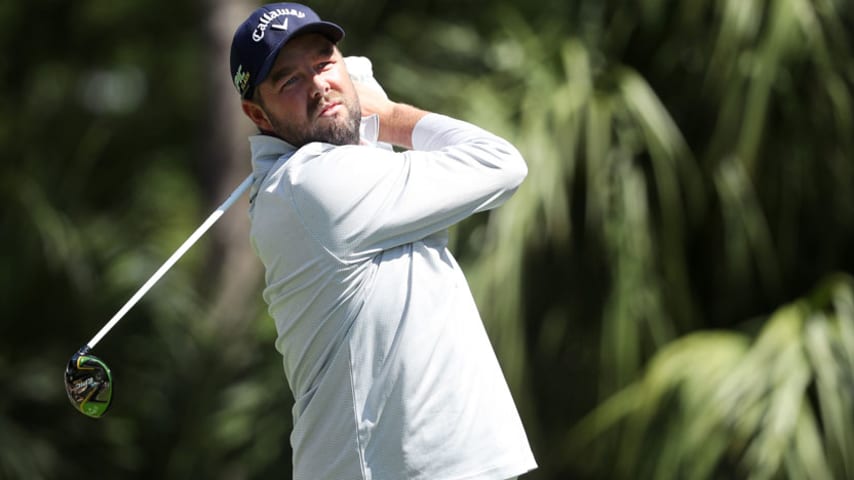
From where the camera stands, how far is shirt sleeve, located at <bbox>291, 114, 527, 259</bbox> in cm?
229

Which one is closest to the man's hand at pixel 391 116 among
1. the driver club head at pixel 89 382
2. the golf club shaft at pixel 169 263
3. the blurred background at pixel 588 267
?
the golf club shaft at pixel 169 263

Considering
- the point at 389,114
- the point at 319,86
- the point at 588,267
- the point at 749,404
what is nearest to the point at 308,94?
the point at 319,86

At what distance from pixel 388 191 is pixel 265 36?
1.22ft

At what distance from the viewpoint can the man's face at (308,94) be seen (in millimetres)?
2418

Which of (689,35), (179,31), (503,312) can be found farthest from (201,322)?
(179,31)

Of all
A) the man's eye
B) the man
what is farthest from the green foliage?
the man's eye

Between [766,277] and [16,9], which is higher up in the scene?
[16,9]

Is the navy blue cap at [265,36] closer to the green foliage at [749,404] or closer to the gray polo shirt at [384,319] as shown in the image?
the gray polo shirt at [384,319]

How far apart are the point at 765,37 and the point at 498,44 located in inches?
41.3

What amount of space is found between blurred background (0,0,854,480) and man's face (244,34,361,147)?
2.23m

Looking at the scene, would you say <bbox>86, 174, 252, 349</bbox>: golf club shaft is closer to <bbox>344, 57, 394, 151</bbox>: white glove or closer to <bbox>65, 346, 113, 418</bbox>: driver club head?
<bbox>65, 346, 113, 418</bbox>: driver club head

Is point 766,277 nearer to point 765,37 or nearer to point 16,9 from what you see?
point 765,37

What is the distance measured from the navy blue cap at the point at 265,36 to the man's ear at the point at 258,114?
0.04 metres

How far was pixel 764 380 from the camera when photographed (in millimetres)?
4281
